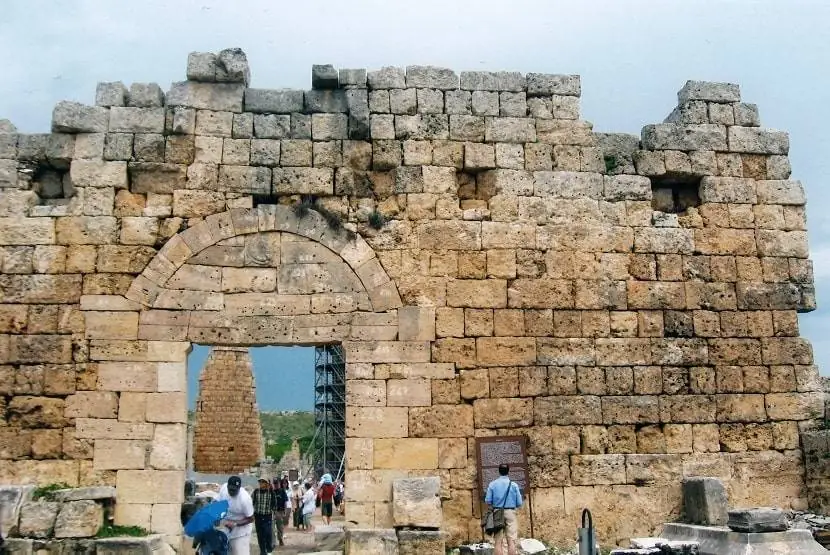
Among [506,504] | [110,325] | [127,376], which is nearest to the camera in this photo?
[506,504]

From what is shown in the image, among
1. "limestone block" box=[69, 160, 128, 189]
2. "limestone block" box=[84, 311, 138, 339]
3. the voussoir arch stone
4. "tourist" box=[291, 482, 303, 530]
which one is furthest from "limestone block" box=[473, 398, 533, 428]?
"tourist" box=[291, 482, 303, 530]

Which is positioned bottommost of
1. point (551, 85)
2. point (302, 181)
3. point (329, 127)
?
point (302, 181)

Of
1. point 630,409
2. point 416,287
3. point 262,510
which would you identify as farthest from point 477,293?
point 262,510

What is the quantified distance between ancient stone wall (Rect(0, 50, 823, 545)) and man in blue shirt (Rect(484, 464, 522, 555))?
771mm

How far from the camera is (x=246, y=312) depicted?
7.73 metres

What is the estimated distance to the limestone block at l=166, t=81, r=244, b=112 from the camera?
809 centimetres

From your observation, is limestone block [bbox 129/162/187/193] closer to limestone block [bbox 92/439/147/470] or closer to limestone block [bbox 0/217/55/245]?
limestone block [bbox 0/217/55/245]

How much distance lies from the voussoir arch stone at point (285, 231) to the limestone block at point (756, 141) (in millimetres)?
4373

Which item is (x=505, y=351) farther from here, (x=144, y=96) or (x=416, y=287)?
(x=144, y=96)

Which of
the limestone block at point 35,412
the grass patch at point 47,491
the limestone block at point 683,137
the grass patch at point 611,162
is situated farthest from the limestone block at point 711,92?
the grass patch at point 47,491

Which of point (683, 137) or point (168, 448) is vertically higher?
point (683, 137)

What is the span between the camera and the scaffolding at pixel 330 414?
24812mm

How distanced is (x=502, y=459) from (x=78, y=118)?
5.58 metres

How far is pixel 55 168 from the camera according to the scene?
812 cm
